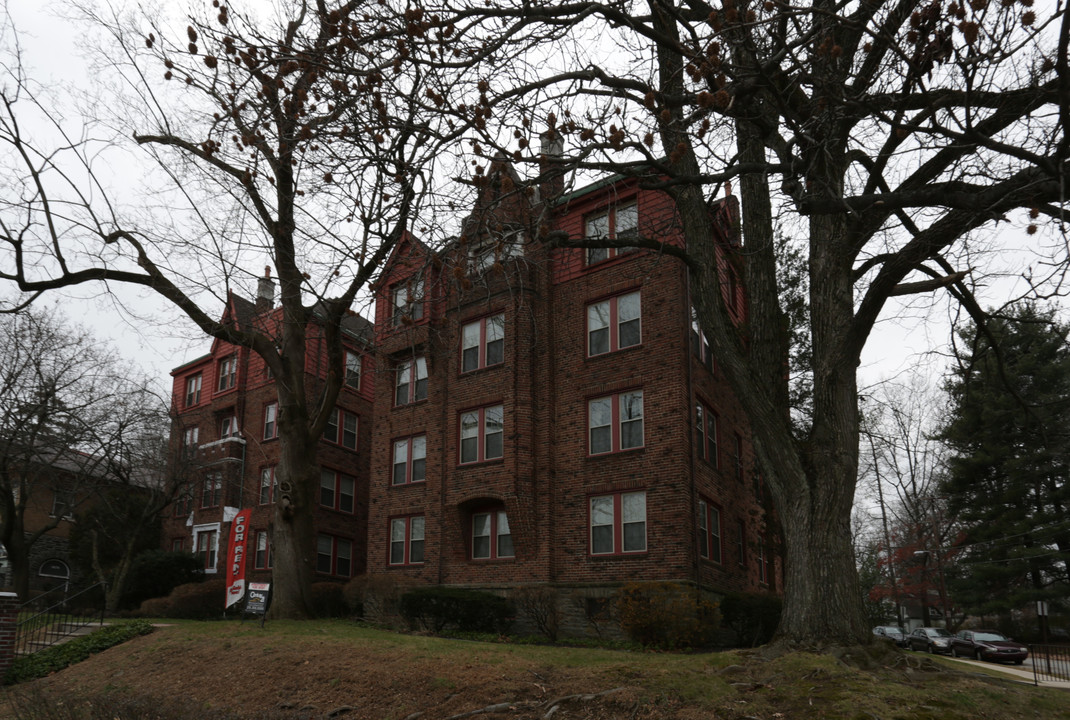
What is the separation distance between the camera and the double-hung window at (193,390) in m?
37.8

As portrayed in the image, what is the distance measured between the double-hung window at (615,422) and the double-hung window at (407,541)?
669 centimetres

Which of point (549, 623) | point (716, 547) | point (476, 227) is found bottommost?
point (549, 623)

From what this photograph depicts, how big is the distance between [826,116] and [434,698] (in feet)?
25.7

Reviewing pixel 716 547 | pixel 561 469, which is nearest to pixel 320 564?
pixel 561 469

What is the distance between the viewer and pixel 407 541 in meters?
24.3

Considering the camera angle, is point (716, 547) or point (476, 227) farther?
point (716, 547)

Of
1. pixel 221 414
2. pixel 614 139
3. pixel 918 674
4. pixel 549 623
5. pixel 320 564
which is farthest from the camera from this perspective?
pixel 221 414

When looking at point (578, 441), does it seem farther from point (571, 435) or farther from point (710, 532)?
point (710, 532)

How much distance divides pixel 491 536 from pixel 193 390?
883 inches

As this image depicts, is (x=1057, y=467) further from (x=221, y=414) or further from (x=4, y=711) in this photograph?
(x=4, y=711)

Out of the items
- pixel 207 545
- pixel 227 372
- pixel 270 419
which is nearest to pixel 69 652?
pixel 270 419

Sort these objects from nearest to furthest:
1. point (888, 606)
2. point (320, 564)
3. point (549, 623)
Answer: point (549, 623), point (320, 564), point (888, 606)

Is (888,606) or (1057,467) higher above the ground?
(1057,467)

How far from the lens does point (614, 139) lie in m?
7.72
